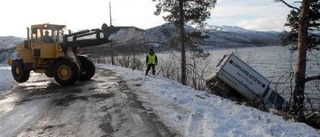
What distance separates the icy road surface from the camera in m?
8.29

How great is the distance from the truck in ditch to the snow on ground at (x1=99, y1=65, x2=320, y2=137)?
26.2 feet

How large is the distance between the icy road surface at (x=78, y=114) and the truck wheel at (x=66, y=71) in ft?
3.97

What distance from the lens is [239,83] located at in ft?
64.8

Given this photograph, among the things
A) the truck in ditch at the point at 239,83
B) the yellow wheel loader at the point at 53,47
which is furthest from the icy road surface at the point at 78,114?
the truck in ditch at the point at 239,83

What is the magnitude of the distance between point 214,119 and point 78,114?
3.61 meters

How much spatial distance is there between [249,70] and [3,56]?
67105 mm

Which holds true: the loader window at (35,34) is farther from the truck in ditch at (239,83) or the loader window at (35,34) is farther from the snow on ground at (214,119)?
the truck in ditch at (239,83)

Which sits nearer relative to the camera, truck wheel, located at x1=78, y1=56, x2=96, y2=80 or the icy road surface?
the icy road surface

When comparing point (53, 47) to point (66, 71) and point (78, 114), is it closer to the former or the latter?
point (66, 71)

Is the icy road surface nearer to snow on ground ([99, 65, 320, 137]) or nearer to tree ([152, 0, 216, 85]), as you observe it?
snow on ground ([99, 65, 320, 137])

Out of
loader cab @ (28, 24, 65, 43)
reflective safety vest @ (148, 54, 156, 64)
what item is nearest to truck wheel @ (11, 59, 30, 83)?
loader cab @ (28, 24, 65, 43)

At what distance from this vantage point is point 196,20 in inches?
992

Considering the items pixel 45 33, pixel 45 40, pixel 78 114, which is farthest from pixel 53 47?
pixel 78 114

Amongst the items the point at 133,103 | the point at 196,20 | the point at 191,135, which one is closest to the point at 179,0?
the point at 196,20
